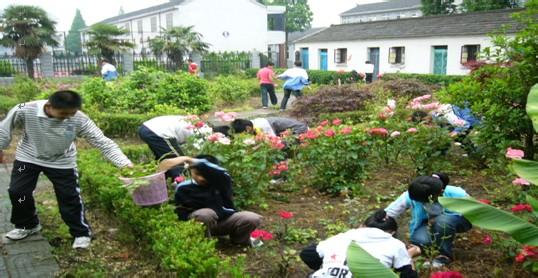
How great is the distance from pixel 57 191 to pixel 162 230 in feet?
4.24

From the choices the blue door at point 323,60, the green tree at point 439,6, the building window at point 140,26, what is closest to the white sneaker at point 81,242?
the blue door at point 323,60

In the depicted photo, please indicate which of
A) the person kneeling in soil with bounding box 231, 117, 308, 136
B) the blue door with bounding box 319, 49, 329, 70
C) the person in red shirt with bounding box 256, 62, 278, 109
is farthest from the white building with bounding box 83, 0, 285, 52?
the person kneeling in soil with bounding box 231, 117, 308, 136

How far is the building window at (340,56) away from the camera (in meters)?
30.4

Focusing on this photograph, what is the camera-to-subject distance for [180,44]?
26766 mm

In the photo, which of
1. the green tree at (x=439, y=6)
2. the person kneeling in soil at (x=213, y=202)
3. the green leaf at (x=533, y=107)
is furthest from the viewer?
the green tree at (x=439, y=6)

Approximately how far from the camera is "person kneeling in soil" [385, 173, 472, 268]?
4.02 m

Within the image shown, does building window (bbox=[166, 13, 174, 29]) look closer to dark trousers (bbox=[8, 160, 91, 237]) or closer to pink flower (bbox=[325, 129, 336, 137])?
pink flower (bbox=[325, 129, 336, 137])

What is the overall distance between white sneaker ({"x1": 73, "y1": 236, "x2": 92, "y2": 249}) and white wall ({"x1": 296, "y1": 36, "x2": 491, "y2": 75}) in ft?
59.3

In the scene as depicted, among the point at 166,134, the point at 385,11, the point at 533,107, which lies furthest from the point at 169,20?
the point at 533,107

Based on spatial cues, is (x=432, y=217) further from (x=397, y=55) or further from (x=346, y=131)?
(x=397, y=55)

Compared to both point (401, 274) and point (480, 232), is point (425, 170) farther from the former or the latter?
point (401, 274)

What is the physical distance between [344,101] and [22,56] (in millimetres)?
16994

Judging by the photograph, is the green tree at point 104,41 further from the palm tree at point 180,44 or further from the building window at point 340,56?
the building window at point 340,56

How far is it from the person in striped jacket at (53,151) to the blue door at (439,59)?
21.7 m
